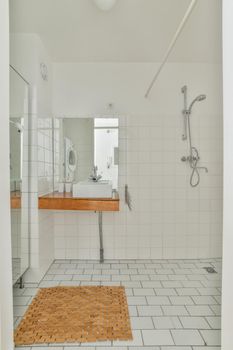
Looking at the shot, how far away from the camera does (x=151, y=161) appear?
10.8 feet

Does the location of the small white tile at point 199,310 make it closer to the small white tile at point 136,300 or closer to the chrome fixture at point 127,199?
the small white tile at point 136,300

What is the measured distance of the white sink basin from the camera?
269 cm

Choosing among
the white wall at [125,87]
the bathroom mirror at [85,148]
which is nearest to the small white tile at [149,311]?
the bathroom mirror at [85,148]

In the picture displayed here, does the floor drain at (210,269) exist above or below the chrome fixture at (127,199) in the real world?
below

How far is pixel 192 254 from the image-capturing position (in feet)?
10.9

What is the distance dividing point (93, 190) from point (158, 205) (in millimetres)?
954

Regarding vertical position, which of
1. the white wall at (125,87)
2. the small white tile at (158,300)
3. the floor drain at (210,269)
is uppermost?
the white wall at (125,87)

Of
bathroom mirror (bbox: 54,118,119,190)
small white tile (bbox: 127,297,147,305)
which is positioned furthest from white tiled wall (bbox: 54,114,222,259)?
small white tile (bbox: 127,297,147,305)

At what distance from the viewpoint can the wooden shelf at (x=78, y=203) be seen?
256cm
